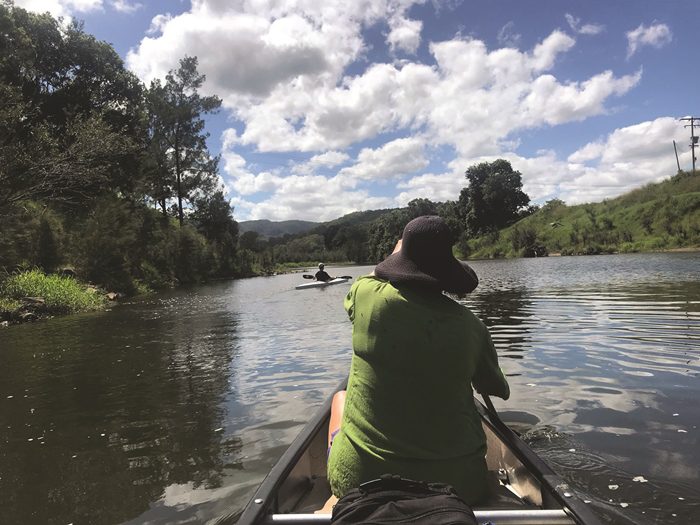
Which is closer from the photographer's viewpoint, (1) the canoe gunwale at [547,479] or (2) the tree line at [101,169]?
(1) the canoe gunwale at [547,479]

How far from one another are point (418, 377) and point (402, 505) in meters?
0.65

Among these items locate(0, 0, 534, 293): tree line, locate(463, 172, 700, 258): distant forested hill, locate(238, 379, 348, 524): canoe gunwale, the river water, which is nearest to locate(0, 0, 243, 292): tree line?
locate(0, 0, 534, 293): tree line

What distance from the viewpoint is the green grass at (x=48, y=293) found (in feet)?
58.7

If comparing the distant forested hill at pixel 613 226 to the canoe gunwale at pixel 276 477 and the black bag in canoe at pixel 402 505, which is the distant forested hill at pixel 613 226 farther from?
the black bag in canoe at pixel 402 505

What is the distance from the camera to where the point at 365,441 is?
7.57 feet

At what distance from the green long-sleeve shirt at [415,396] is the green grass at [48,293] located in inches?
718

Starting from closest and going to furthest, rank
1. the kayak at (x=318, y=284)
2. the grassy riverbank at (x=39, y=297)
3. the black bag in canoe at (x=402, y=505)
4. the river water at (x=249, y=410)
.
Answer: the black bag in canoe at (x=402, y=505) → the river water at (x=249, y=410) → the grassy riverbank at (x=39, y=297) → the kayak at (x=318, y=284)

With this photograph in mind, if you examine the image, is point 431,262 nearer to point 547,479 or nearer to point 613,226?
point 547,479

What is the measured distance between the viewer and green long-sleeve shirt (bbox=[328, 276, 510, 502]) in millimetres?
2256

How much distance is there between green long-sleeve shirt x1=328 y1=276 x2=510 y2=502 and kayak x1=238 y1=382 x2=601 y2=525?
0.25 metres

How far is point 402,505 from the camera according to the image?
1.71m

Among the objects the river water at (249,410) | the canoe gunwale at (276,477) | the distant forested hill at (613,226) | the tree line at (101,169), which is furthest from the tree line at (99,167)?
the distant forested hill at (613,226)

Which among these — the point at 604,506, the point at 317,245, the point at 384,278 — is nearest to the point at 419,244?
the point at 384,278

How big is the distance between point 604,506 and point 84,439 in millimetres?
5150
